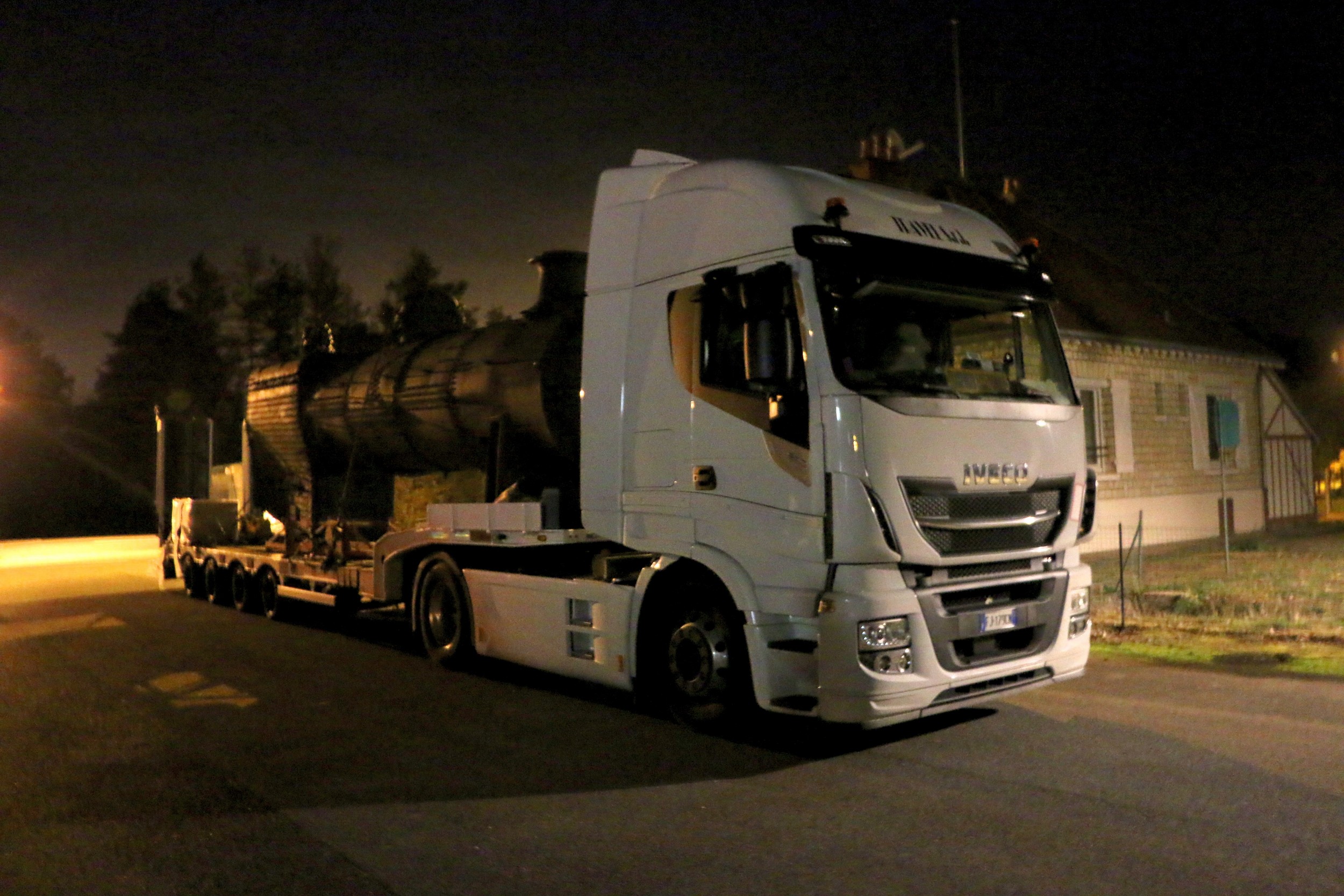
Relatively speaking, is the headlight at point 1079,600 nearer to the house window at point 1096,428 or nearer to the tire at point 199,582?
the house window at point 1096,428

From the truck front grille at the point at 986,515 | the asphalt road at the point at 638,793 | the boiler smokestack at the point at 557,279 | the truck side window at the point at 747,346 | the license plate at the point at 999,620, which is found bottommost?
the asphalt road at the point at 638,793

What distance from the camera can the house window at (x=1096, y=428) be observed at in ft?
62.1

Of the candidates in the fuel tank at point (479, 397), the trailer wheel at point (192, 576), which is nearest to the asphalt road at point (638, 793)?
the fuel tank at point (479, 397)

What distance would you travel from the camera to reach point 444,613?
9953 millimetres

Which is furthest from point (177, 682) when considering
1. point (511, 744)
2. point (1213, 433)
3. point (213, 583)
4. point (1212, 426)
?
point (1212, 426)

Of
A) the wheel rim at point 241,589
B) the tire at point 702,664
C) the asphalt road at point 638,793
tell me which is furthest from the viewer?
the wheel rim at point 241,589

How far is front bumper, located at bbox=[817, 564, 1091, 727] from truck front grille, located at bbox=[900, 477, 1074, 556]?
0.37 metres

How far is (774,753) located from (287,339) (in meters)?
59.5

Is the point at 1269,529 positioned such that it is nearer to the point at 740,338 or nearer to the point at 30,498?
the point at 740,338

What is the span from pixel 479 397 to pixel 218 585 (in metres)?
7.90

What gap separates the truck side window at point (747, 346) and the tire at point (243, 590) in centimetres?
932

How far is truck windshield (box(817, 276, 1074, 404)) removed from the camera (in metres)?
6.35

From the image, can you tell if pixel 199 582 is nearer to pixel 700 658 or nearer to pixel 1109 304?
pixel 700 658

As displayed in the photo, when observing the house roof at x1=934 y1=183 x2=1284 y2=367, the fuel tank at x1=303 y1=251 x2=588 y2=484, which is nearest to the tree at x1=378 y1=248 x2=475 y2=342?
the fuel tank at x1=303 y1=251 x2=588 y2=484
